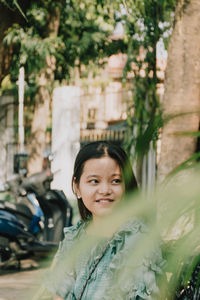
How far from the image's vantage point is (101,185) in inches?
87.9

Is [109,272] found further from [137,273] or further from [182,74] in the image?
[182,74]

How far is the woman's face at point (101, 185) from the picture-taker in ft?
7.23

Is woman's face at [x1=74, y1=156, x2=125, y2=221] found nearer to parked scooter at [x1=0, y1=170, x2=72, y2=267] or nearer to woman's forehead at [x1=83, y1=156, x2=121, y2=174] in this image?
woman's forehead at [x1=83, y1=156, x2=121, y2=174]

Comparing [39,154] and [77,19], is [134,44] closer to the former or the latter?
[77,19]

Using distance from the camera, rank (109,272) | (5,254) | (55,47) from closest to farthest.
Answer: (109,272)
(5,254)
(55,47)

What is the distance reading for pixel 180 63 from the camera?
13.4 feet

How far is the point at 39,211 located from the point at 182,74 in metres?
3.31

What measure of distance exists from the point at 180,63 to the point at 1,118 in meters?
9.77

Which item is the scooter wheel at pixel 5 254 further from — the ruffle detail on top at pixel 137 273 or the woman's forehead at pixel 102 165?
the ruffle detail on top at pixel 137 273

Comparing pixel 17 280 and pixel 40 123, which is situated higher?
pixel 40 123

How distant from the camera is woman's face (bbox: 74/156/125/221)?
2.20 metres

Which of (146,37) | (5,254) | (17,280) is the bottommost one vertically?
(17,280)

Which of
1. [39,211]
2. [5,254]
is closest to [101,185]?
[5,254]

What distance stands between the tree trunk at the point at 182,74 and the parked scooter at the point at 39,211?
259 cm
